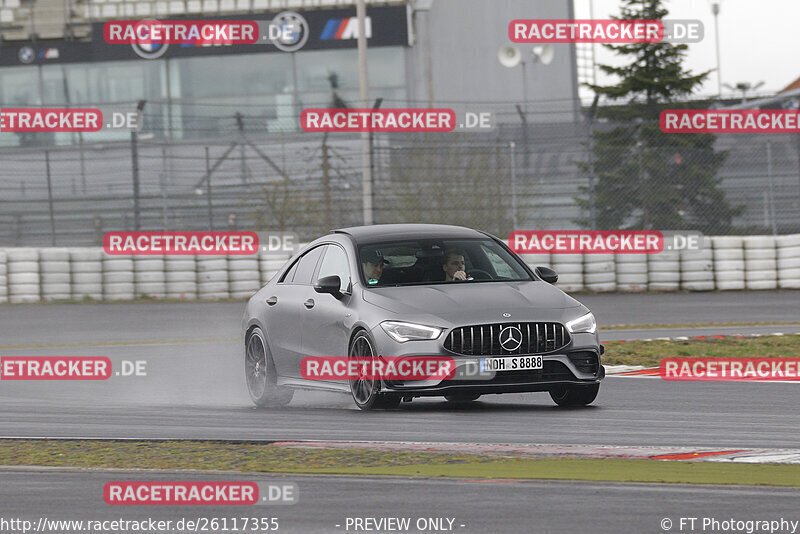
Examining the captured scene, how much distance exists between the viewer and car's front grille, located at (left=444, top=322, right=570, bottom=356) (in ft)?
33.5

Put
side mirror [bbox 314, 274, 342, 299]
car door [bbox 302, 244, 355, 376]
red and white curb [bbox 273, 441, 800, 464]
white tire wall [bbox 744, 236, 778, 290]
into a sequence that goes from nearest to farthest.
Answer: red and white curb [bbox 273, 441, 800, 464] → car door [bbox 302, 244, 355, 376] → side mirror [bbox 314, 274, 342, 299] → white tire wall [bbox 744, 236, 778, 290]

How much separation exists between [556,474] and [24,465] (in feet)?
10.4

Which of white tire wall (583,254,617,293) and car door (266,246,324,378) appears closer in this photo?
car door (266,246,324,378)

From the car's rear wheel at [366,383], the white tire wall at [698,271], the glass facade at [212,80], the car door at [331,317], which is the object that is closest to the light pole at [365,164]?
the white tire wall at [698,271]

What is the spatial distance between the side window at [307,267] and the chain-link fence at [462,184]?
41.3ft

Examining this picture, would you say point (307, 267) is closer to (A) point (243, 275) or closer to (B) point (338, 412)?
(B) point (338, 412)

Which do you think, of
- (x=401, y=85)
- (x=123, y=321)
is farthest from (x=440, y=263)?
(x=401, y=85)

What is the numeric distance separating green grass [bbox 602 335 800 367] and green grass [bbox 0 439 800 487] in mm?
6660

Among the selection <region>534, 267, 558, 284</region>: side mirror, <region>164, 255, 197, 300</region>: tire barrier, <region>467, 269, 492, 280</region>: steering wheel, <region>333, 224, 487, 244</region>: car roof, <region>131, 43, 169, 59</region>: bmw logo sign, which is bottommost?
<region>164, 255, 197, 300</region>: tire barrier

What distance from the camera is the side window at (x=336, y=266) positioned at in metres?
11.3

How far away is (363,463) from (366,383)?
2497 millimetres

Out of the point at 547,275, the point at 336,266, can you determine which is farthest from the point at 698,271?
the point at 336,266

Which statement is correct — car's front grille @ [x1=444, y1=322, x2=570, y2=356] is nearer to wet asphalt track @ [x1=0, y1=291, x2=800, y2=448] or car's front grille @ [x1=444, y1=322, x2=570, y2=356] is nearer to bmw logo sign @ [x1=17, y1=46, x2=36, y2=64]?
wet asphalt track @ [x1=0, y1=291, x2=800, y2=448]

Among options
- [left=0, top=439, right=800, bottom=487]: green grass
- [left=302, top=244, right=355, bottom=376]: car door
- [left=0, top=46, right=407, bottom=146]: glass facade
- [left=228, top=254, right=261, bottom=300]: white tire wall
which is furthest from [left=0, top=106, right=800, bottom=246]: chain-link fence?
[left=0, top=46, right=407, bottom=146]: glass facade
